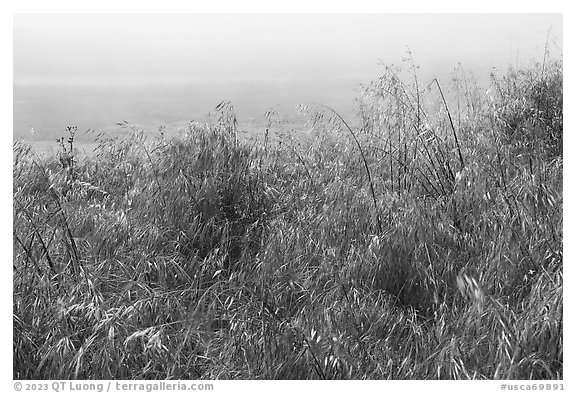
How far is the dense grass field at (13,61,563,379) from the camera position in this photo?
121 inches

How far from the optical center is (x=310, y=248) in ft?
12.7

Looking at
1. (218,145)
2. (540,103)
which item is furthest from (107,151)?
(540,103)

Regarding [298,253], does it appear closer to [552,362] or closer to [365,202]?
[365,202]

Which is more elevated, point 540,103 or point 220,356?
point 540,103

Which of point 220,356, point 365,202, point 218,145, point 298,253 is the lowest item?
point 220,356

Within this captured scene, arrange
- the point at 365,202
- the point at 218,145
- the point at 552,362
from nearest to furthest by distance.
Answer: the point at 552,362
the point at 365,202
the point at 218,145

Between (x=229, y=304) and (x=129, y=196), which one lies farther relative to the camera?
(x=129, y=196)

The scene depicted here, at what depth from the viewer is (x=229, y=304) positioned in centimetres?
342

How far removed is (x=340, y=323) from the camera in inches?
131

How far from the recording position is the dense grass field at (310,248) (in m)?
3.07

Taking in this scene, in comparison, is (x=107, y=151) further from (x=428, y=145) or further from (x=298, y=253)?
(x=428, y=145)

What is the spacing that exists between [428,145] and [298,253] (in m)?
1.14
